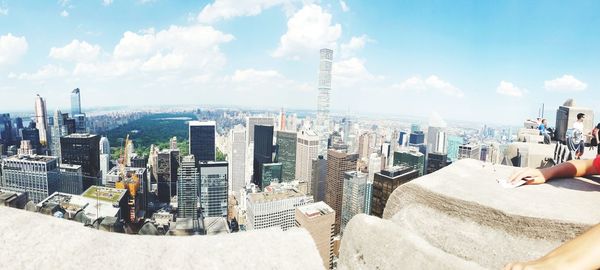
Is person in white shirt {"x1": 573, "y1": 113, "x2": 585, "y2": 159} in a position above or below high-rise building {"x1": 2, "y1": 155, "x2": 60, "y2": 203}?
above

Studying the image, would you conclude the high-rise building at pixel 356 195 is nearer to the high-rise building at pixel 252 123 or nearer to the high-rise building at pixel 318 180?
the high-rise building at pixel 318 180

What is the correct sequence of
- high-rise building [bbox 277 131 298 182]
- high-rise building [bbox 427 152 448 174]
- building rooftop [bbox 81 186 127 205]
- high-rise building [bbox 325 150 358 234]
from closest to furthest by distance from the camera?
building rooftop [bbox 81 186 127 205] → high-rise building [bbox 427 152 448 174] → high-rise building [bbox 325 150 358 234] → high-rise building [bbox 277 131 298 182]

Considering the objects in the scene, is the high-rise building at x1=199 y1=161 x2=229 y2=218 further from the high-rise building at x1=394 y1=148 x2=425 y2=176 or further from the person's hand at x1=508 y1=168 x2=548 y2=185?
the person's hand at x1=508 y1=168 x2=548 y2=185

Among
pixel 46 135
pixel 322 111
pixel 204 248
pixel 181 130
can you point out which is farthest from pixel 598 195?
pixel 322 111

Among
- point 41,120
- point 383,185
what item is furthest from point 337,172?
point 41,120

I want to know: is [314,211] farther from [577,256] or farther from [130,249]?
[577,256]

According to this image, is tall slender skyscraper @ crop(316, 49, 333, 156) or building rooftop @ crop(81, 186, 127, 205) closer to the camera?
building rooftop @ crop(81, 186, 127, 205)

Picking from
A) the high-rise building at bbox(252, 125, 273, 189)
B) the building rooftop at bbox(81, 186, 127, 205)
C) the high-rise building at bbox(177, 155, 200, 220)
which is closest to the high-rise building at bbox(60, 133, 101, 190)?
the high-rise building at bbox(177, 155, 200, 220)
